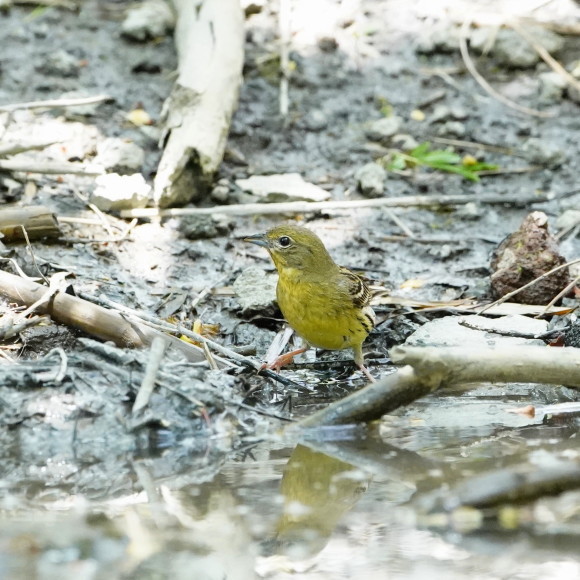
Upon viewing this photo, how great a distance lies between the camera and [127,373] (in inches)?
221

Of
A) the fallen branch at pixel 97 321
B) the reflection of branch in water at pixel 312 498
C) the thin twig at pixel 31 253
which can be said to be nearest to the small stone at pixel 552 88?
the fallen branch at pixel 97 321

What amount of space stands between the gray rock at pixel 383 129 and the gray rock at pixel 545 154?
1.24m

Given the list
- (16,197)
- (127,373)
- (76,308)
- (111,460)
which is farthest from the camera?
(16,197)

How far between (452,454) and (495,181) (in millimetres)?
4494

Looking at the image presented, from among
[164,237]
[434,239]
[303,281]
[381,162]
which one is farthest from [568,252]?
[164,237]

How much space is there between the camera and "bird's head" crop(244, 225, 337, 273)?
22.5 ft

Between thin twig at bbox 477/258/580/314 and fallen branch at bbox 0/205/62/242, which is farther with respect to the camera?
fallen branch at bbox 0/205/62/242

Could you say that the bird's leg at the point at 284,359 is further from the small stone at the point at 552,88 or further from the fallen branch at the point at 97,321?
the small stone at the point at 552,88

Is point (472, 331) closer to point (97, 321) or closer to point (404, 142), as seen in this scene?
point (97, 321)

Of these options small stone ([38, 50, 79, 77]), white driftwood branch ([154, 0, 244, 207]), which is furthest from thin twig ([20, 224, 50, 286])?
small stone ([38, 50, 79, 77])

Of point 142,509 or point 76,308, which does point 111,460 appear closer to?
point 142,509

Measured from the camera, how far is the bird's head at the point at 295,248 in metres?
6.87

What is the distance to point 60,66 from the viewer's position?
966cm

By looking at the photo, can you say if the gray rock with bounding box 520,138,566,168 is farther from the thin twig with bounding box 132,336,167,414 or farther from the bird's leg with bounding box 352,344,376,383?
the thin twig with bounding box 132,336,167,414
